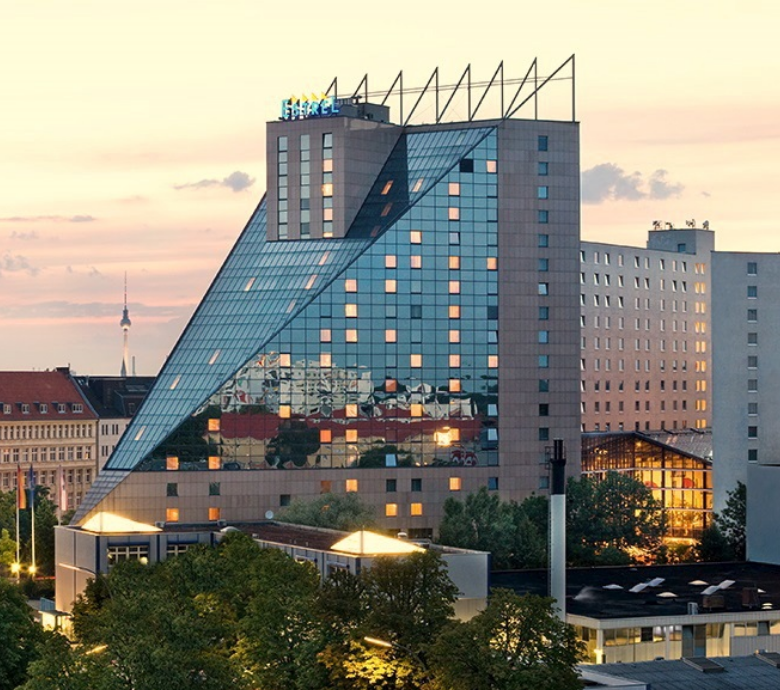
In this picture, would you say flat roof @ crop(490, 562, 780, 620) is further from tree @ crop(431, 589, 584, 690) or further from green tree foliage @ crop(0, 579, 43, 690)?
green tree foliage @ crop(0, 579, 43, 690)

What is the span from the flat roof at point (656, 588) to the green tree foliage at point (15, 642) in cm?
3538

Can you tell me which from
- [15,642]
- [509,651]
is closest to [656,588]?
[15,642]

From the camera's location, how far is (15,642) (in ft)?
435

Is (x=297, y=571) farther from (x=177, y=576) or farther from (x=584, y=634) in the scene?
(x=584, y=634)

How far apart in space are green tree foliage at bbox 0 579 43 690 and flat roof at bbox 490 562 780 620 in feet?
116

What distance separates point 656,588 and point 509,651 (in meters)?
54.9

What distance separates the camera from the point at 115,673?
109812mm

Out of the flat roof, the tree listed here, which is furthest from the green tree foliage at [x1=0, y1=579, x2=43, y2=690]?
the flat roof

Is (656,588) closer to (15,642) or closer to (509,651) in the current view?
(15,642)

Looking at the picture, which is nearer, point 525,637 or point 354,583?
point 525,637

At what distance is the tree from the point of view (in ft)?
342

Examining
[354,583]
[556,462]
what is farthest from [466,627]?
[556,462]

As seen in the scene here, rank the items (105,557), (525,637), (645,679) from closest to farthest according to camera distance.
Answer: (525,637), (645,679), (105,557)

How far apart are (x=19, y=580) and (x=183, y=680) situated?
86912mm
